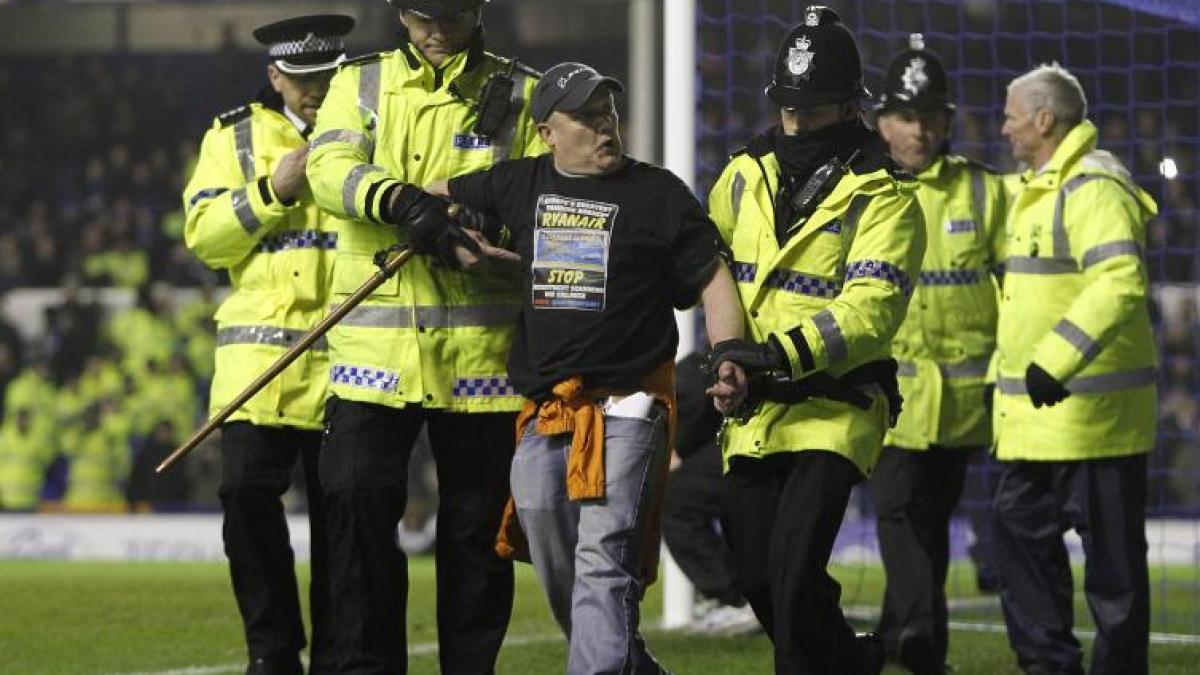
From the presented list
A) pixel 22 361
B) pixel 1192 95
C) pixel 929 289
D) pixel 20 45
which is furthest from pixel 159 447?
pixel 929 289

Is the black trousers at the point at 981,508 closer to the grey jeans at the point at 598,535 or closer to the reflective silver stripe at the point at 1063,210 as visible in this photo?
the reflective silver stripe at the point at 1063,210

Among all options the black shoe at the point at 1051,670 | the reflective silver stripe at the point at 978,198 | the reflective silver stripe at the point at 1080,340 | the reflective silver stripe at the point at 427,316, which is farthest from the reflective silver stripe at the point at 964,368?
the reflective silver stripe at the point at 427,316

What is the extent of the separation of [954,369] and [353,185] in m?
3.29

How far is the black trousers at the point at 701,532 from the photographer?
32.3ft

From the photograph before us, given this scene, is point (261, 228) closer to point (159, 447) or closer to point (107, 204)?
point (159, 447)

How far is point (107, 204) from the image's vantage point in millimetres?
19406

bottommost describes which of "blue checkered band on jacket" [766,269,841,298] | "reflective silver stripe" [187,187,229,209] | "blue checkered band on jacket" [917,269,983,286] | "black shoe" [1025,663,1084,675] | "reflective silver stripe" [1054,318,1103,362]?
"black shoe" [1025,663,1084,675]

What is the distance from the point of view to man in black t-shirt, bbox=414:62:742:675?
609cm

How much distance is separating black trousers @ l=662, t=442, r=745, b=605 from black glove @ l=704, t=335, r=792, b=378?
3.73 m

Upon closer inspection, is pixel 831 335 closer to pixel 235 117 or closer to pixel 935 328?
pixel 235 117

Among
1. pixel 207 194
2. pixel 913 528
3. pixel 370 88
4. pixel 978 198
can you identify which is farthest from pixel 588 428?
pixel 978 198

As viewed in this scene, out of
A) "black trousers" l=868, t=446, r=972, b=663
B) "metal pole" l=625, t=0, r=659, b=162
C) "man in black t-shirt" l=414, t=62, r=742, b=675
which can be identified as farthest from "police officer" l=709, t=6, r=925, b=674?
"metal pole" l=625, t=0, r=659, b=162

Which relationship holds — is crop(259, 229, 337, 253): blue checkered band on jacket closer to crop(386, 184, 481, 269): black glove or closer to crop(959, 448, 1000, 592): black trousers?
crop(386, 184, 481, 269): black glove

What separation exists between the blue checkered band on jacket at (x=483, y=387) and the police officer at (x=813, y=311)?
597 millimetres
